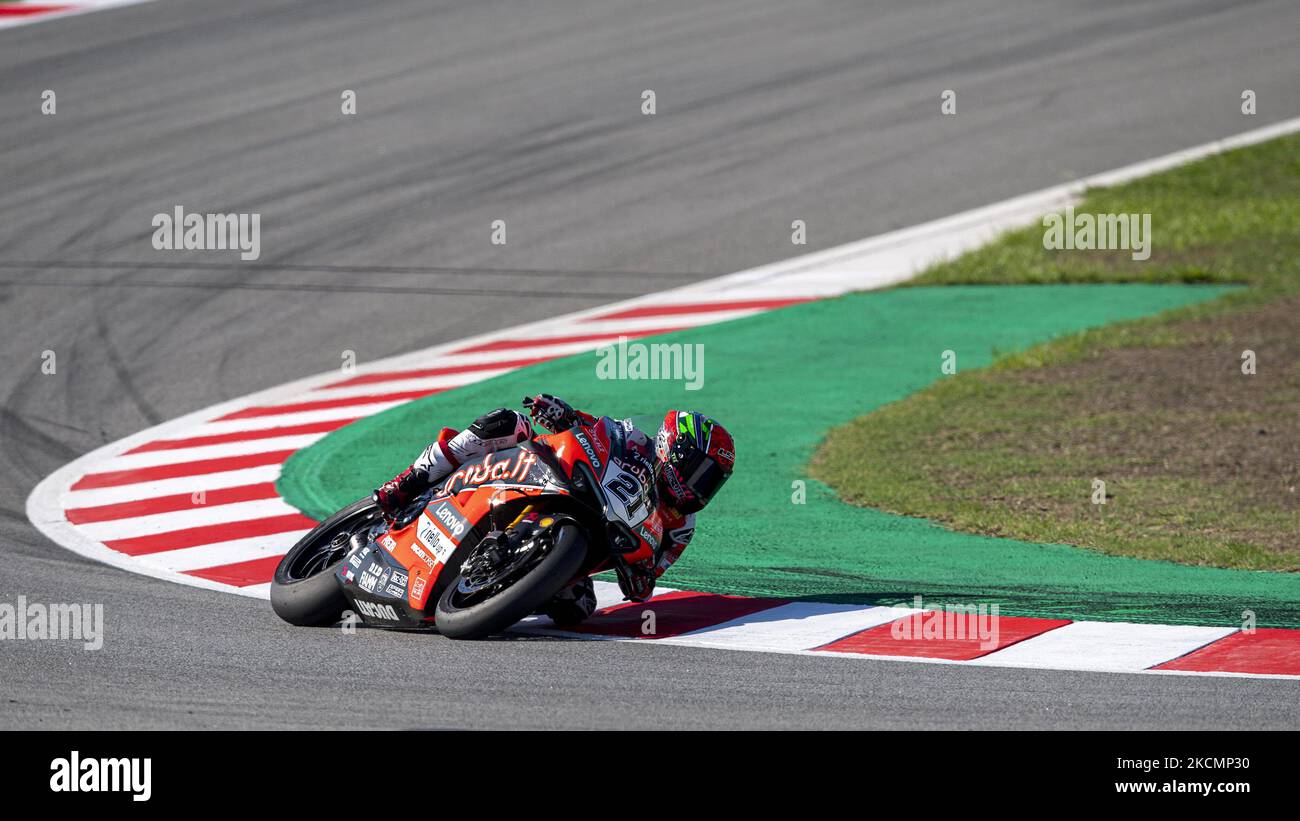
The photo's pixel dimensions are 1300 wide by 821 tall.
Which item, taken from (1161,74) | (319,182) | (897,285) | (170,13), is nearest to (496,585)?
(897,285)

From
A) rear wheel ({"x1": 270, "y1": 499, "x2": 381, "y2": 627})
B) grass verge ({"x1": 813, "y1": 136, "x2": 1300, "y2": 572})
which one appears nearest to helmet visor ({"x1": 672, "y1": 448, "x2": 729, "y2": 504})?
rear wheel ({"x1": 270, "y1": 499, "x2": 381, "y2": 627})

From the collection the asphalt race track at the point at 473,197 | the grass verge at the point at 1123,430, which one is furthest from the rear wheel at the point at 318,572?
the grass verge at the point at 1123,430

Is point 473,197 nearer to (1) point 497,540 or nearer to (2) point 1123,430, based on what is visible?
(2) point 1123,430

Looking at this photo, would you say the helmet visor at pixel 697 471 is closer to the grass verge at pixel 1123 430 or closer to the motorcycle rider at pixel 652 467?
the motorcycle rider at pixel 652 467

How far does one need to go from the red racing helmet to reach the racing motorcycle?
5.1 inches

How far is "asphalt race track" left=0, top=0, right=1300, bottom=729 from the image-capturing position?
7.21m

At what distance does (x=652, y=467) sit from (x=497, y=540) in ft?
3.14

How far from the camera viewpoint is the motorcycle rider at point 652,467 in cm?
841

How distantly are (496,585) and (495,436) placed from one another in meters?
0.81

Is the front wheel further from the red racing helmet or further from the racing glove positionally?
the red racing helmet

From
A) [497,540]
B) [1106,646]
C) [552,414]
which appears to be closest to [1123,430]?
[1106,646]

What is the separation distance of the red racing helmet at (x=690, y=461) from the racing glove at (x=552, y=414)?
1.78ft

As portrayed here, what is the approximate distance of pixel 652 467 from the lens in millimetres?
8609
